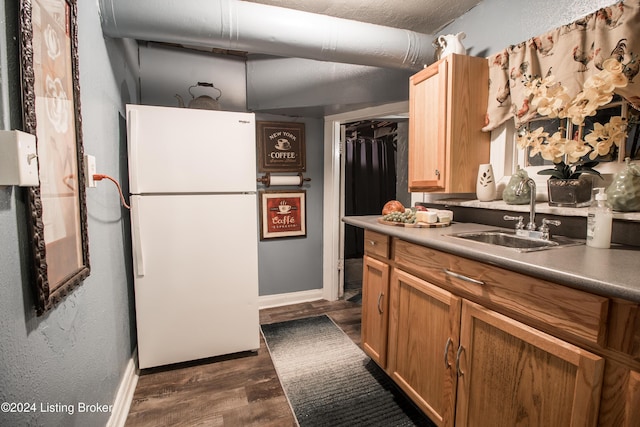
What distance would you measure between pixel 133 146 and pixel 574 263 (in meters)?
2.11

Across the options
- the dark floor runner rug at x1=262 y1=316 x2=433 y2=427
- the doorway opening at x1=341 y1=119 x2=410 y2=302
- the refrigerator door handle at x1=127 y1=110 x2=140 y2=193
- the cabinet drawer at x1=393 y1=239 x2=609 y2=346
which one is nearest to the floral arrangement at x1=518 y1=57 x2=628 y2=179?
the cabinet drawer at x1=393 y1=239 x2=609 y2=346

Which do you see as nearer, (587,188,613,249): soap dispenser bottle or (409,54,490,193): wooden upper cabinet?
(587,188,613,249): soap dispenser bottle

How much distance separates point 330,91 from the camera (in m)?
2.59

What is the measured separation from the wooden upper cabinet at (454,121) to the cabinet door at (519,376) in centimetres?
92

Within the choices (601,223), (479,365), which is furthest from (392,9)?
(479,365)

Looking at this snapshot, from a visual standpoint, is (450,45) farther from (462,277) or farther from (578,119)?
(462,277)

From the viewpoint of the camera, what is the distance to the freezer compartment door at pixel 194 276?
1.86 m

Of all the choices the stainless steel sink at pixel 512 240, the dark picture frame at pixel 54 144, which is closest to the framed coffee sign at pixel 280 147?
the dark picture frame at pixel 54 144

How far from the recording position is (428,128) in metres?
1.90

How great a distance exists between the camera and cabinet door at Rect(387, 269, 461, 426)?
48.9 inches

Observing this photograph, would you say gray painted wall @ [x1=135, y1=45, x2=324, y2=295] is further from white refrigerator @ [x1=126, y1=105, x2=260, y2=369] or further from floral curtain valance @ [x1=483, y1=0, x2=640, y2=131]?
floral curtain valance @ [x1=483, y1=0, x2=640, y2=131]

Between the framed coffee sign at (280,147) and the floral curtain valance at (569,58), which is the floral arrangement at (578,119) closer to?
the floral curtain valance at (569,58)

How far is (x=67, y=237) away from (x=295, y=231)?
212cm

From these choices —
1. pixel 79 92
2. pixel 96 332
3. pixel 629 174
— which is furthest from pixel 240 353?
pixel 629 174
